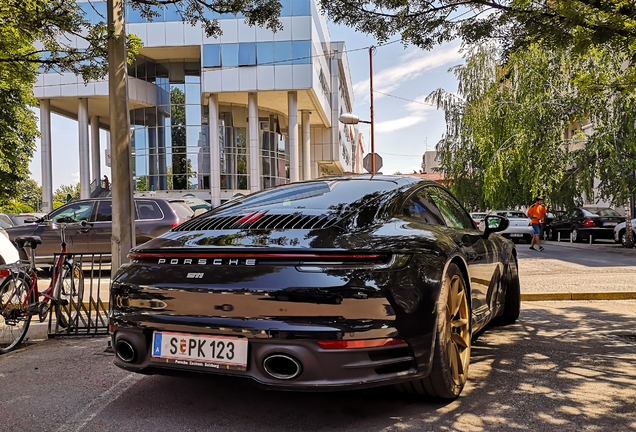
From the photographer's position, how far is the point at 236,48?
3406cm

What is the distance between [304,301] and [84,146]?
37360 mm

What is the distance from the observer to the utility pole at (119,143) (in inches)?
204

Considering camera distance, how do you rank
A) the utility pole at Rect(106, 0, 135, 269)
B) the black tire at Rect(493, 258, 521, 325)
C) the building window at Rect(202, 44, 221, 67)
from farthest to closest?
1. the building window at Rect(202, 44, 221, 67)
2. the black tire at Rect(493, 258, 521, 325)
3. the utility pole at Rect(106, 0, 135, 269)

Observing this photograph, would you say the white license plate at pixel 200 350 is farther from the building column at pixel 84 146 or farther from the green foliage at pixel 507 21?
the building column at pixel 84 146

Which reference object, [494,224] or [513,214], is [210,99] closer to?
[513,214]

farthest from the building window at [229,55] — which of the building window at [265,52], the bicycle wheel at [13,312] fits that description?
the bicycle wheel at [13,312]

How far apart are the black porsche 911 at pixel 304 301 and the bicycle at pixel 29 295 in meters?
2.40

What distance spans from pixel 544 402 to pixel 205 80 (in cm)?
3357

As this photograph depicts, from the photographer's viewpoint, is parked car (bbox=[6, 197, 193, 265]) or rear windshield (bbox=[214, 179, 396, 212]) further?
parked car (bbox=[6, 197, 193, 265])

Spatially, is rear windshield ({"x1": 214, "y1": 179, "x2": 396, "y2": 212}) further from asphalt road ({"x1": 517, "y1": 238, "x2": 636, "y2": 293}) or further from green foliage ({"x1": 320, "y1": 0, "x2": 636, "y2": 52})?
asphalt road ({"x1": 517, "y1": 238, "x2": 636, "y2": 293})

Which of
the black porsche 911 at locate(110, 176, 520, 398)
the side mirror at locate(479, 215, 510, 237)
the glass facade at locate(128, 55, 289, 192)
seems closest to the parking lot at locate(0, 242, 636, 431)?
the black porsche 911 at locate(110, 176, 520, 398)

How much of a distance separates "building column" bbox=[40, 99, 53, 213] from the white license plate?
1424 inches

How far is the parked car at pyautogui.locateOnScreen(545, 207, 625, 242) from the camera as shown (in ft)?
67.5

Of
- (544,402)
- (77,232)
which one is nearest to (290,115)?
(77,232)
